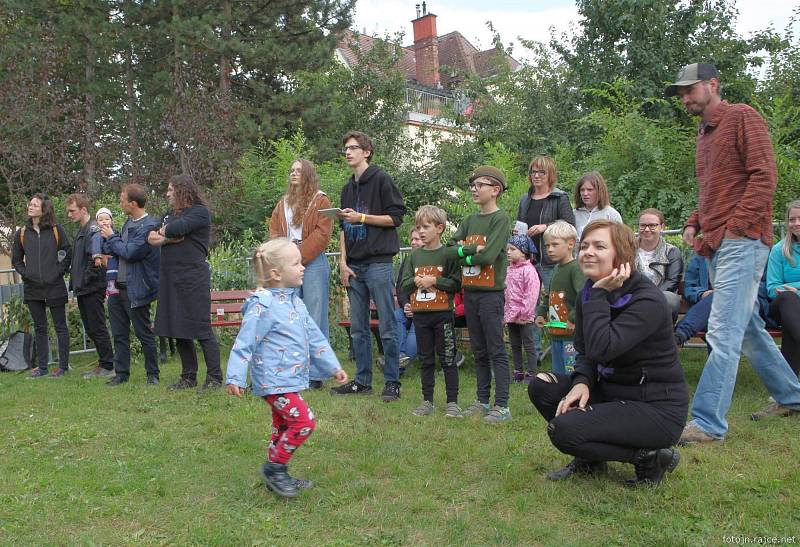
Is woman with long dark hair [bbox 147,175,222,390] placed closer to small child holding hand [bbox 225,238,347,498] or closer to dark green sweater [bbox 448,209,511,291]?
dark green sweater [bbox 448,209,511,291]

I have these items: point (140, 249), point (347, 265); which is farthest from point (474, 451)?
point (140, 249)

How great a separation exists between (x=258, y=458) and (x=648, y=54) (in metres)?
14.8

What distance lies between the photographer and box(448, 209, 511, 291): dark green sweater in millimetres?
5594

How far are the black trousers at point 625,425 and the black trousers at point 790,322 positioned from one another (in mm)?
2230

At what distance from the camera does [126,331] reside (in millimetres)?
7980

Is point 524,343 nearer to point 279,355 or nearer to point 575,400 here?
point 575,400

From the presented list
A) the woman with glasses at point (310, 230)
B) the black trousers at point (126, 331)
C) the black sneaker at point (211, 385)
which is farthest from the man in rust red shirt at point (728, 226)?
the black trousers at point (126, 331)

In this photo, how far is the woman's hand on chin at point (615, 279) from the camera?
3.88m

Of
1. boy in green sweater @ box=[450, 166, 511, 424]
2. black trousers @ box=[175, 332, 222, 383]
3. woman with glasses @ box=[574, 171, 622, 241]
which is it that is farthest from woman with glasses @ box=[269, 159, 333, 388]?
woman with glasses @ box=[574, 171, 622, 241]

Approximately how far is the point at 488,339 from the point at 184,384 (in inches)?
129

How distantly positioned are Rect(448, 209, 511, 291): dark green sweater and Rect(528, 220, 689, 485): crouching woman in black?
5.05 ft

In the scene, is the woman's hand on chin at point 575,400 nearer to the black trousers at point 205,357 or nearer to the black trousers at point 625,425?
the black trousers at point 625,425

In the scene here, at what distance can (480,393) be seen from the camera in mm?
5863

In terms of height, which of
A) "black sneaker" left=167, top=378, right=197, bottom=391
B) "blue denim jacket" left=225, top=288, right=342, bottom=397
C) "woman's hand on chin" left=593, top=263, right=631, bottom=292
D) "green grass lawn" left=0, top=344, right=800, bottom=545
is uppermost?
"woman's hand on chin" left=593, top=263, right=631, bottom=292
